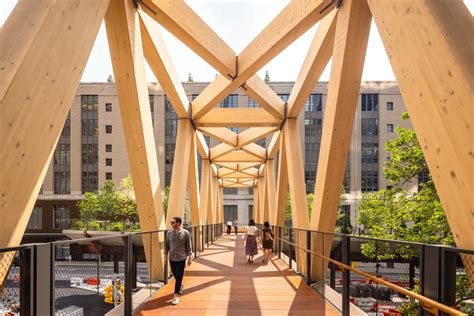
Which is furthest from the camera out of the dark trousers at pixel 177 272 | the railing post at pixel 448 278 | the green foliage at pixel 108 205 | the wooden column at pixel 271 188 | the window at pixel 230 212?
the window at pixel 230 212

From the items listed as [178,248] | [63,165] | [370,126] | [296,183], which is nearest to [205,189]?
[296,183]

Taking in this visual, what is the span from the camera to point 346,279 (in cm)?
581

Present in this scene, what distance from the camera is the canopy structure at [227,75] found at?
12.1 ft

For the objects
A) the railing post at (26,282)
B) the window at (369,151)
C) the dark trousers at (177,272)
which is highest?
the window at (369,151)

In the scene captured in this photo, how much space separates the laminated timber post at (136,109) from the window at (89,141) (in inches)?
2059

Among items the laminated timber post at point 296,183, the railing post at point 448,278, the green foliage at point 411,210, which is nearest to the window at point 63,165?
the green foliage at point 411,210

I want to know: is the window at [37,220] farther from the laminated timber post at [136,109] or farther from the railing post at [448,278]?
the railing post at [448,278]

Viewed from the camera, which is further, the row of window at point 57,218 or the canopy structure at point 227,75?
the row of window at point 57,218

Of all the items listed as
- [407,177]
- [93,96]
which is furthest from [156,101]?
[407,177]

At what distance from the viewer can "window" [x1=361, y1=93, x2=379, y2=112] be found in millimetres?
57094

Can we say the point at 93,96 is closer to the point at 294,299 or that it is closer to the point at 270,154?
the point at 270,154

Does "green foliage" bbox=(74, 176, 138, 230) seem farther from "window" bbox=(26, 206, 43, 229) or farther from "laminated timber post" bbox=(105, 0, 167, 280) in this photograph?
"laminated timber post" bbox=(105, 0, 167, 280)

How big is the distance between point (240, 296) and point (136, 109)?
13.9 ft

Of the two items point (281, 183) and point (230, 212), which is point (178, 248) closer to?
point (281, 183)
